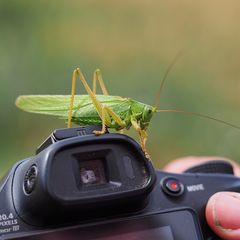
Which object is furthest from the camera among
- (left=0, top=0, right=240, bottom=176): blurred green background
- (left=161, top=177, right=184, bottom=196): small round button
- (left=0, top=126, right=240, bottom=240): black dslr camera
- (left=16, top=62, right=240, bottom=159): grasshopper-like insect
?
(left=0, top=0, right=240, bottom=176): blurred green background

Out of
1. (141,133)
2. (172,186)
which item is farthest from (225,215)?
(141,133)

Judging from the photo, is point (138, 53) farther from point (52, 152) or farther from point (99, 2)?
point (52, 152)

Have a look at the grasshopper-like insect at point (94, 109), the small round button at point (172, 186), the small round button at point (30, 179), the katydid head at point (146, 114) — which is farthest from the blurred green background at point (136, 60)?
the small round button at point (30, 179)

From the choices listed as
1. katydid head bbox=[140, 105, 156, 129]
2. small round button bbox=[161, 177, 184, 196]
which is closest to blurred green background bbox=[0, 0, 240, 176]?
katydid head bbox=[140, 105, 156, 129]

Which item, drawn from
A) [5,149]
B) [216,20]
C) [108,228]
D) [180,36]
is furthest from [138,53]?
[108,228]

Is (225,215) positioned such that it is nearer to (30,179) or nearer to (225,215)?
(225,215)

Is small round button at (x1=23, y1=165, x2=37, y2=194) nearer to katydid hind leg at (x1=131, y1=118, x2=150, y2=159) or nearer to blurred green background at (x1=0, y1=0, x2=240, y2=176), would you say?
katydid hind leg at (x1=131, y1=118, x2=150, y2=159)
